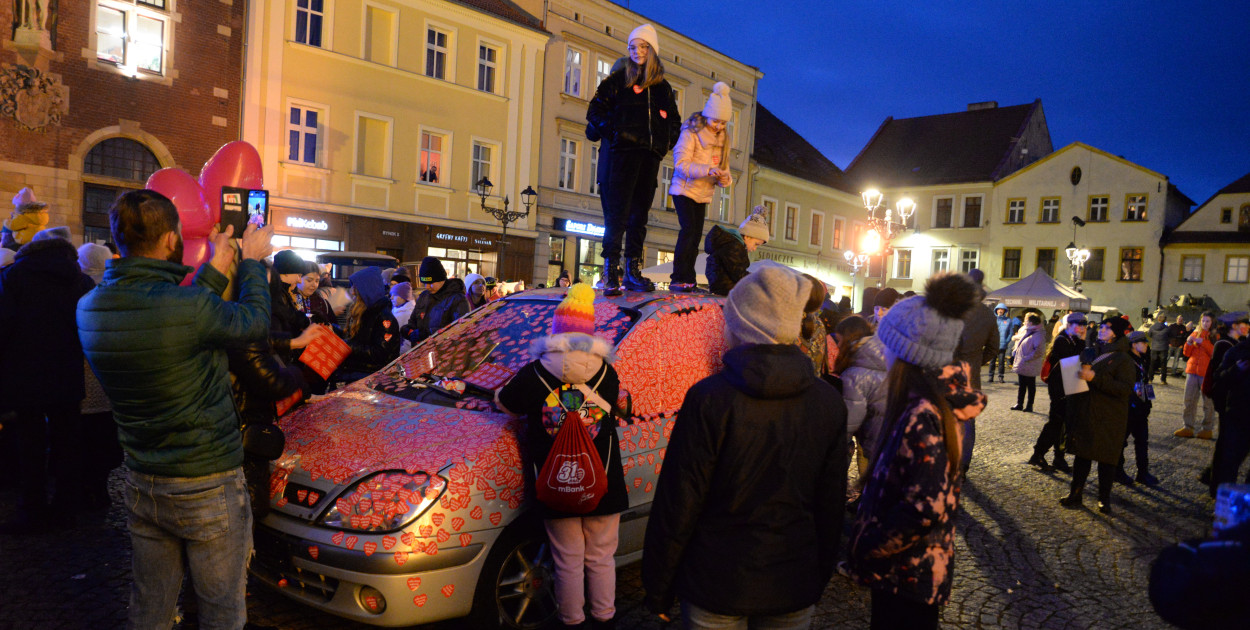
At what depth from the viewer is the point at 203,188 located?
12.9 ft

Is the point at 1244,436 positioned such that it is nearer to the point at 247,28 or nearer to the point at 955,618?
the point at 955,618

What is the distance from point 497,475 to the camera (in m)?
3.27

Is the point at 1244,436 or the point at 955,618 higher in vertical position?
the point at 1244,436

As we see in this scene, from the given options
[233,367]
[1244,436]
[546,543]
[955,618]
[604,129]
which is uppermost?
[604,129]

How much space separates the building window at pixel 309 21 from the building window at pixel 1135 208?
43811 mm

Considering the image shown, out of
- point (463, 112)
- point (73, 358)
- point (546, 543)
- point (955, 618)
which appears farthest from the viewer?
point (463, 112)

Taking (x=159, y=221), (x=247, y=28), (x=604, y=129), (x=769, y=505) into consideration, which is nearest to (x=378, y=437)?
(x=159, y=221)

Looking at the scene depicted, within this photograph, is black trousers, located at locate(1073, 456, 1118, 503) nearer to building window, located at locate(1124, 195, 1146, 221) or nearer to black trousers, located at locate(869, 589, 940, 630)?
black trousers, located at locate(869, 589, 940, 630)

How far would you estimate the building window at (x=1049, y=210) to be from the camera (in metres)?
44.5

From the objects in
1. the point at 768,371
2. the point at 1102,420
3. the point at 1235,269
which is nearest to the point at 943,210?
the point at 1235,269

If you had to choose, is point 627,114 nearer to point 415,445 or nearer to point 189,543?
point 415,445

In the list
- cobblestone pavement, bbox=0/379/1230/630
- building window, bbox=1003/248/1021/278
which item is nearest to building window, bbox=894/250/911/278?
building window, bbox=1003/248/1021/278

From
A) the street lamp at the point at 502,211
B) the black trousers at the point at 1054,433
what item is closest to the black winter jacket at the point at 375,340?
the black trousers at the point at 1054,433

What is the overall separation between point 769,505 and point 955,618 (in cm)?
272
